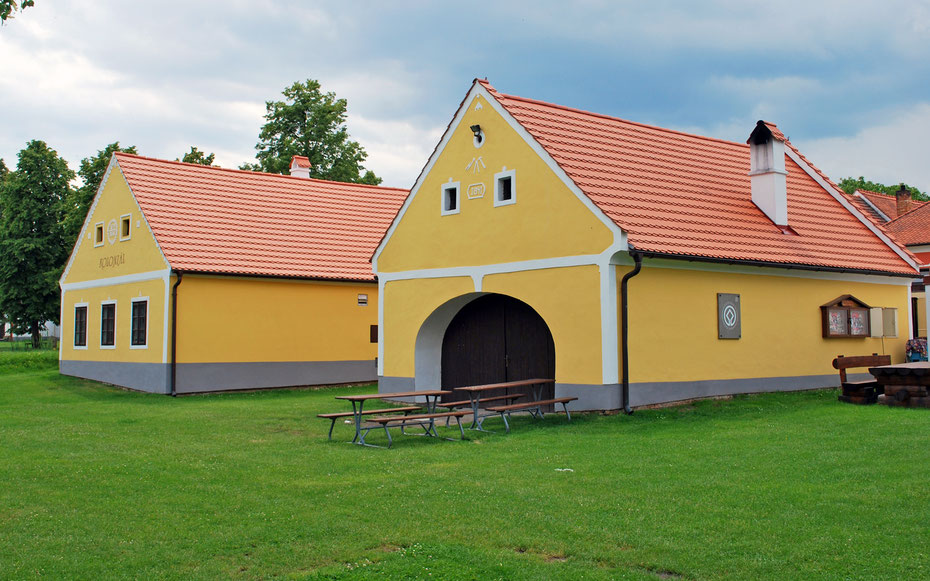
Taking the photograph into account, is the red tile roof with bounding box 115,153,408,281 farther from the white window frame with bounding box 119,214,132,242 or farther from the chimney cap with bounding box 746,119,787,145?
the chimney cap with bounding box 746,119,787,145

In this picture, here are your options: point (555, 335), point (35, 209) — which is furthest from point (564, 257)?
point (35, 209)

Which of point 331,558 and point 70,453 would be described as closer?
point 331,558

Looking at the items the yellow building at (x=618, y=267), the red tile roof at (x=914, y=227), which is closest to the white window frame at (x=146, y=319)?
the yellow building at (x=618, y=267)

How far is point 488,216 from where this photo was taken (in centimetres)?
1869

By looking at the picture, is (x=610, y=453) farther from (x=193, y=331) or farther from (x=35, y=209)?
(x=35, y=209)

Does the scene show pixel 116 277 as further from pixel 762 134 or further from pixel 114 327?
pixel 762 134

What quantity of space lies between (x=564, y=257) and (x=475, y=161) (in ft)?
11.0

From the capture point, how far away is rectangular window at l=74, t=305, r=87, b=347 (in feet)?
94.9

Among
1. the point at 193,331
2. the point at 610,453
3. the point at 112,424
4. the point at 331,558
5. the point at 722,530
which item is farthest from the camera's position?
the point at 193,331

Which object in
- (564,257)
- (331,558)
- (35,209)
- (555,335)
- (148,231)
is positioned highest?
(35,209)

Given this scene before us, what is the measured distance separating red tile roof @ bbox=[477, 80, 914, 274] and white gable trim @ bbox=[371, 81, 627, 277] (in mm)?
113

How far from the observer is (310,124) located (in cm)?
4775

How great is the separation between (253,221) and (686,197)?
1334cm

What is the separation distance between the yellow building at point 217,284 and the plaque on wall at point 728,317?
11652mm
